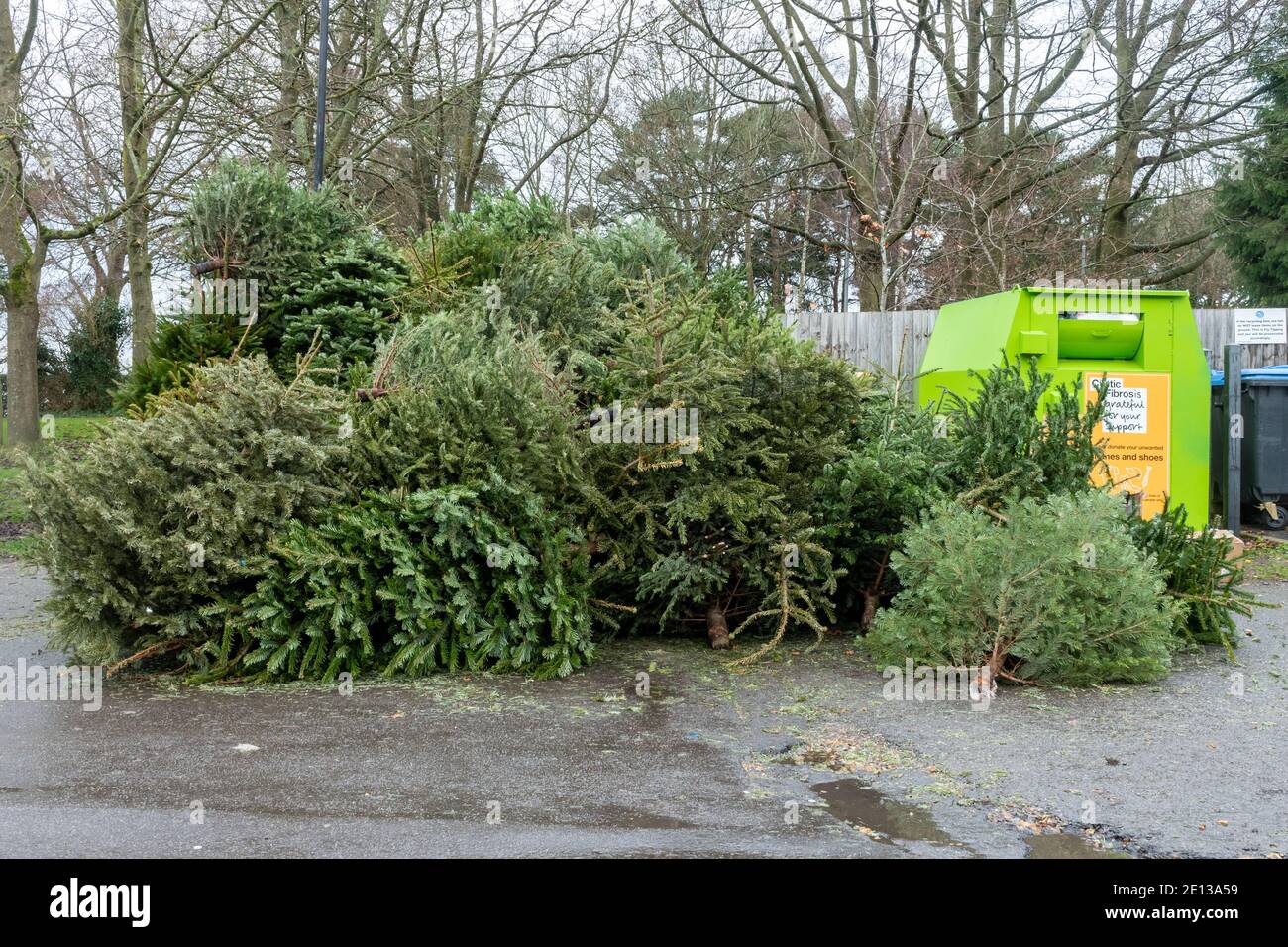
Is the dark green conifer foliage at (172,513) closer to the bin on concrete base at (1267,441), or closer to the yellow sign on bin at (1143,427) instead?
the yellow sign on bin at (1143,427)

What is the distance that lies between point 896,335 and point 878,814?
12412 mm

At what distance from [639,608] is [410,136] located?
13016mm

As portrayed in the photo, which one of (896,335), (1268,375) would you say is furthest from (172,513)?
(896,335)

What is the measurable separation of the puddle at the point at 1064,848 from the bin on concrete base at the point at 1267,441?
10.1m

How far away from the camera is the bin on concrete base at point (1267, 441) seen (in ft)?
40.7

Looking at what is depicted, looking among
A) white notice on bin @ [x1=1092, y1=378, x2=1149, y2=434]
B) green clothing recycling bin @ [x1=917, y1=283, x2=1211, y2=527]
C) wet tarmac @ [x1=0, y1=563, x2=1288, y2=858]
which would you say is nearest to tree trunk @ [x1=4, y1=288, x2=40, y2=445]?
wet tarmac @ [x1=0, y1=563, x2=1288, y2=858]

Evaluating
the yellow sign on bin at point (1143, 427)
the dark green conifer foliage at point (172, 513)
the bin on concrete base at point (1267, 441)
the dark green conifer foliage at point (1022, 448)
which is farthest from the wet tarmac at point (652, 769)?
the bin on concrete base at point (1267, 441)

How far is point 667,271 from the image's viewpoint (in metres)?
10.0

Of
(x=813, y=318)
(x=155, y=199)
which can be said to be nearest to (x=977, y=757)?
(x=813, y=318)

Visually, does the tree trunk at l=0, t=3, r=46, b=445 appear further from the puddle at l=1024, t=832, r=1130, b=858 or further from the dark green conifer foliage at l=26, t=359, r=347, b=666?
the puddle at l=1024, t=832, r=1130, b=858

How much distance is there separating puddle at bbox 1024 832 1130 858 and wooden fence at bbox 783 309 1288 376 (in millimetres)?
11552

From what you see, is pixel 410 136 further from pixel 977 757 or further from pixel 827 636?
pixel 977 757

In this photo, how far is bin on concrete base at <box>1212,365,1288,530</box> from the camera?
1241 cm

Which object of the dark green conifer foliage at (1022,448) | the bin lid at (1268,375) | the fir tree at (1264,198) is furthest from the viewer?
the fir tree at (1264,198)
